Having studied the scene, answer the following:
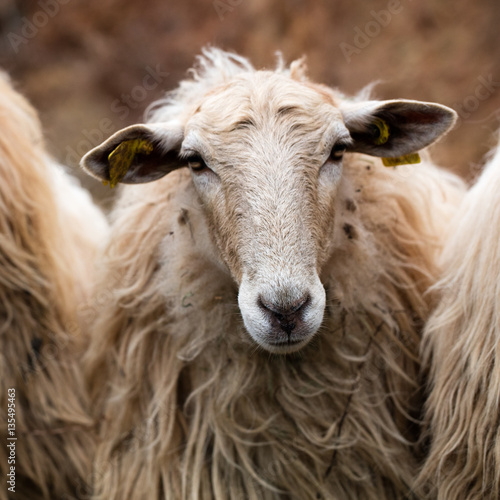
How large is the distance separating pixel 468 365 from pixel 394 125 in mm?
962

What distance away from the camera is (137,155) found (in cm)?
270

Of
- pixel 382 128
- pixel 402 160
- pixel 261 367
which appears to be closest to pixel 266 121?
pixel 382 128

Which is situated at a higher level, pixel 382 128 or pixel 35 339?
pixel 382 128

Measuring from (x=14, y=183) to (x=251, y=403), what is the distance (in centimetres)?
154

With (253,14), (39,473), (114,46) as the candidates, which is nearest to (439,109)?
(39,473)

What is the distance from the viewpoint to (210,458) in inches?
112
